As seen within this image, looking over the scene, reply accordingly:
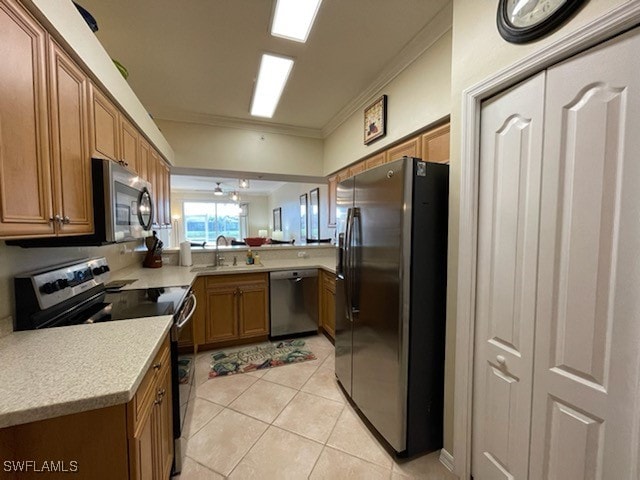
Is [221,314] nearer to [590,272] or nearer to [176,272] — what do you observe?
[176,272]

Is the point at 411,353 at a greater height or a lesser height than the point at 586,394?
lesser

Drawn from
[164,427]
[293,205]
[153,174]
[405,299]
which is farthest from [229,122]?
[293,205]

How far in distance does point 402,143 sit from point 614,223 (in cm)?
180

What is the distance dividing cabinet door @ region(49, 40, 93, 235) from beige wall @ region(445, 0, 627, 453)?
1.85 meters

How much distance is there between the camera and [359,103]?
9.94 feet

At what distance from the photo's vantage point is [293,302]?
3158 millimetres

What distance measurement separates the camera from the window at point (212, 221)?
9008mm

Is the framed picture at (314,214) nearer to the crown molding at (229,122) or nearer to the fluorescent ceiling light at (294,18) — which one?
the crown molding at (229,122)

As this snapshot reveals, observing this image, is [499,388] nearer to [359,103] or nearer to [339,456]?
[339,456]

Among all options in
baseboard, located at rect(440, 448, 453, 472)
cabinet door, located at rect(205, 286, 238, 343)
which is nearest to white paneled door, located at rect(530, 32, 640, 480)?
baseboard, located at rect(440, 448, 453, 472)

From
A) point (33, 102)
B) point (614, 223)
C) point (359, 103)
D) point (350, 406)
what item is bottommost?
point (350, 406)

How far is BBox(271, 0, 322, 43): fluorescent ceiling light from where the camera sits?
5.57 feet

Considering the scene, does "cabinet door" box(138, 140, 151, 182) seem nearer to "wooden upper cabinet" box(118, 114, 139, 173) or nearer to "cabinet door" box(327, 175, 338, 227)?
"wooden upper cabinet" box(118, 114, 139, 173)

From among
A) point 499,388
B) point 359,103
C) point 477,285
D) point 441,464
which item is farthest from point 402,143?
point 441,464
